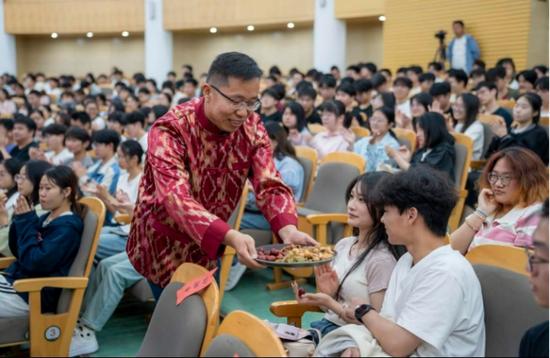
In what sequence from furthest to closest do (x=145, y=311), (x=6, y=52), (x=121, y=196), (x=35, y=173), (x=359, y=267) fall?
(x=6, y=52), (x=121, y=196), (x=145, y=311), (x=35, y=173), (x=359, y=267)

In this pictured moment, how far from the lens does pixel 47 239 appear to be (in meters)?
2.99

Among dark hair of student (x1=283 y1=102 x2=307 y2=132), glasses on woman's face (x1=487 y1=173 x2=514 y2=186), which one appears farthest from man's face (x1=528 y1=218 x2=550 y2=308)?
dark hair of student (x1=283 y1=102 x2=307 y2=132)

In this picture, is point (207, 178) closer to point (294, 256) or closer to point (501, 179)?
point (294, 256)

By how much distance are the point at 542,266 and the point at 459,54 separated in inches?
A: 384

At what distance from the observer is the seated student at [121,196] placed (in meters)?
3.80

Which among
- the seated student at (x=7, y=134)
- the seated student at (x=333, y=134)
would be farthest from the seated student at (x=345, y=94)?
the seated student at (x=7, y=134)

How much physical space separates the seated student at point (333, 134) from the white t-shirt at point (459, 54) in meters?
5.72

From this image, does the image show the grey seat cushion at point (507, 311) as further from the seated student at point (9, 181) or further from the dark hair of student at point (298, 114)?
the dark hair of student at point (298, 114)

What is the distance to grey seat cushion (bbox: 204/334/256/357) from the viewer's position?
1466 mm

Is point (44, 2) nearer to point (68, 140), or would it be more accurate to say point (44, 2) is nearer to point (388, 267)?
point (68, 140)

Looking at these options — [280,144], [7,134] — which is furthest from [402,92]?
[7,134]

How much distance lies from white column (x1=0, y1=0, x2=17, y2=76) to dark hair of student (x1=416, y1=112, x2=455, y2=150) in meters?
15.3

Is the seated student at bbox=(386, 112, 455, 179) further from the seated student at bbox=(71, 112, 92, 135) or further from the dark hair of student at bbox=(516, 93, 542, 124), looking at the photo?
the seated student at bbox=(71, 112, 92, 135)

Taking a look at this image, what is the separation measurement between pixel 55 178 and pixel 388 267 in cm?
181
